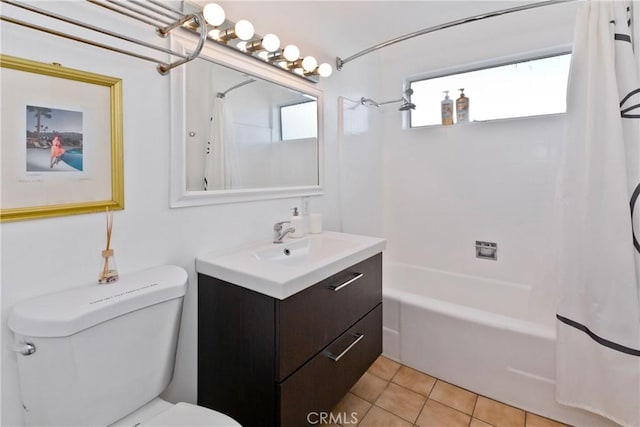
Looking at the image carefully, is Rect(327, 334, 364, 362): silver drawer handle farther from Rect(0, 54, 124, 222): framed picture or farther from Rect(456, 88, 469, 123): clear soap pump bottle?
Rect(456, 88, 469, 123): clear soap pump bottle

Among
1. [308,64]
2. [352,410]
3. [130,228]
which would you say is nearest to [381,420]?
[352,410]

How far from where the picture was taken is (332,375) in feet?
4.08

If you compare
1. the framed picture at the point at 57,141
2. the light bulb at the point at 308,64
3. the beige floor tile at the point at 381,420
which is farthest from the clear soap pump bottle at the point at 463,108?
the framed picture at the point at 57,141

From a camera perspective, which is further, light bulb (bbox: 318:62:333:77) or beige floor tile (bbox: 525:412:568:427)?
light bulb (bbox: 318:62:333:77)

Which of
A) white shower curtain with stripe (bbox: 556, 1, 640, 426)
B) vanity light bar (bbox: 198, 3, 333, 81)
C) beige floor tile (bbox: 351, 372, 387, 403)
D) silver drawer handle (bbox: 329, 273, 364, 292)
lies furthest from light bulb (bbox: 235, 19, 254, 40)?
beige floor tile (bbox: 351, 372, 387, 403)

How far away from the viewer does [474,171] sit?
→ 228 centimetres

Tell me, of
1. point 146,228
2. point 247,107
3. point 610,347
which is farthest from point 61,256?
point 610,347

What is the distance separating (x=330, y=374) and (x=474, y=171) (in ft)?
5.99

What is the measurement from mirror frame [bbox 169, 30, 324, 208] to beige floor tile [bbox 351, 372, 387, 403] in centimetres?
119

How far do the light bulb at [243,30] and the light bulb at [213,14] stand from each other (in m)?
0.09

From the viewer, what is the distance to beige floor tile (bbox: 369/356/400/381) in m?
1.86

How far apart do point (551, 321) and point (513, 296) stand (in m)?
0.61

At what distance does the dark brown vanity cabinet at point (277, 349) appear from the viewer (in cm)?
102

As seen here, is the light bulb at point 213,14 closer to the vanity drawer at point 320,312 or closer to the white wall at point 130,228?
the white wall at point 130,228
